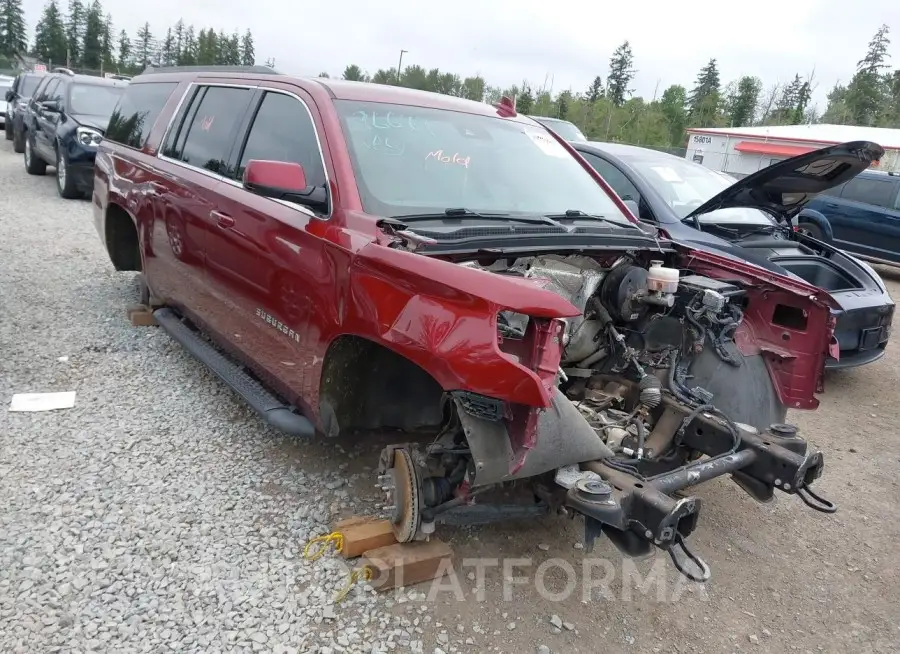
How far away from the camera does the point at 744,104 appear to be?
174 ft

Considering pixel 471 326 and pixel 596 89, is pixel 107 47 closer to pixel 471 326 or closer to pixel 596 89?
pixel 596 89

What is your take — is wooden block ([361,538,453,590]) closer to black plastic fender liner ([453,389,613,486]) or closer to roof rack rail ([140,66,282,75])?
black plastic fender liner ([453,389,613,486])

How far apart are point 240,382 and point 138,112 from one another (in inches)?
113

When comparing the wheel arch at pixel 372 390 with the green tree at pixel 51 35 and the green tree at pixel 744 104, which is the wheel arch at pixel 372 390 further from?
the green tree at pixel 51 35

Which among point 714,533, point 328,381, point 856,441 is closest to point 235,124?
point 328,381

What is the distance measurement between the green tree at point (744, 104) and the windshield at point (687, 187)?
51.3 m

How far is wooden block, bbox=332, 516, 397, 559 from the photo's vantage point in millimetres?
3006

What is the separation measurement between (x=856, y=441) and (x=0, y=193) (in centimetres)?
1194

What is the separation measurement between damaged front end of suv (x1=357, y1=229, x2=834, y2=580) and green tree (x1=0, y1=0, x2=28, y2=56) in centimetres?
8712

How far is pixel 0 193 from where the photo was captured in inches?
432

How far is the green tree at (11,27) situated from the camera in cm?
7438

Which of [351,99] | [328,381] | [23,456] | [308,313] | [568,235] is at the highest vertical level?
[351,99]

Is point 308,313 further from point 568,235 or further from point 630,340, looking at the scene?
point 630,340

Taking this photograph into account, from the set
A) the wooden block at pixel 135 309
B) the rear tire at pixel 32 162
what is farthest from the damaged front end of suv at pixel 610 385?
the rear tire at pixel 32 162
